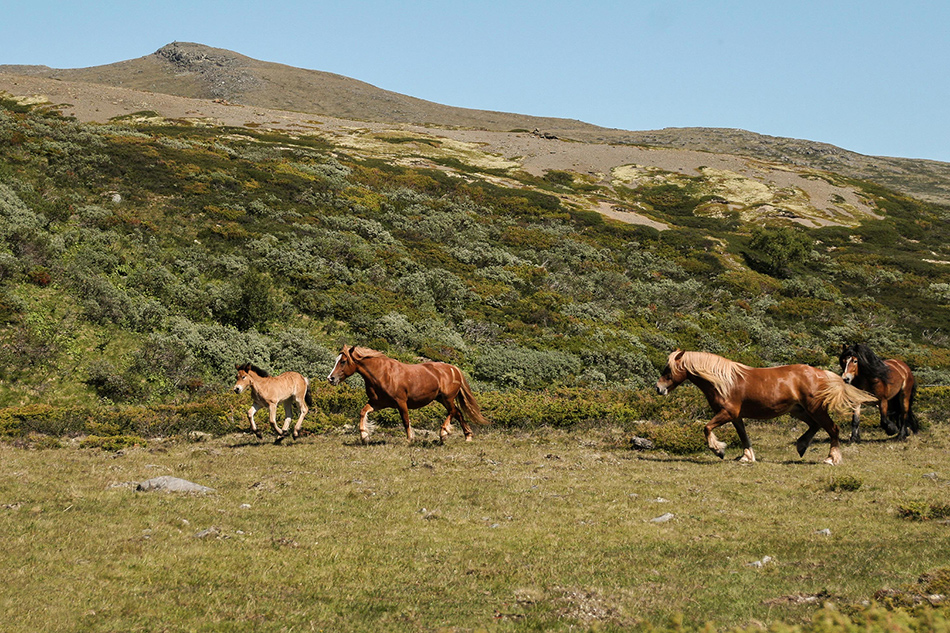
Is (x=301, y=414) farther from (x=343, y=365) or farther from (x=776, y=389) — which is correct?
(x=776, y=389)

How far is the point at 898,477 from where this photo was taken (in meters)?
13.1

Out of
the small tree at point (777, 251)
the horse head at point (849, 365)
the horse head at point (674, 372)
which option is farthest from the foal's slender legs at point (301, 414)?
the small tree at point (777, 251)

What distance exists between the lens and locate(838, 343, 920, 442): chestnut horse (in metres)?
17.3

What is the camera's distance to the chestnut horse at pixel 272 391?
1655 cm

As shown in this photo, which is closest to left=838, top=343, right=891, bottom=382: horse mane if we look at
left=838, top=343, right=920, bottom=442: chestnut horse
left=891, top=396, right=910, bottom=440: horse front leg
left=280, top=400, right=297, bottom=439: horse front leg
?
left=838, top=343, right=920, bottom=442: chestnut horse

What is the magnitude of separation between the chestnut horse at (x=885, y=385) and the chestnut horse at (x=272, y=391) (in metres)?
14.3

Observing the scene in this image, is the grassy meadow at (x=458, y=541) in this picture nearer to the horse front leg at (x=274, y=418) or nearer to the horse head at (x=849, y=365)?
the horse front leg at (x=274, y=418)

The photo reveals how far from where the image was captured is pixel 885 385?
17.6 meters

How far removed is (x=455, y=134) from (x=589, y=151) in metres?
23.7

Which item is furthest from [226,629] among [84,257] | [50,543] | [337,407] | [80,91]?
[80,91]

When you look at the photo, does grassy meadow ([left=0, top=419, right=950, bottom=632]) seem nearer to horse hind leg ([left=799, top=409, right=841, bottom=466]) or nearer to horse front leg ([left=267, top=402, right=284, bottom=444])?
horse hind leg ([left=799, top=409, right=841, bottom=466])

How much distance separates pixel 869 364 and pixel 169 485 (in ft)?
55.8

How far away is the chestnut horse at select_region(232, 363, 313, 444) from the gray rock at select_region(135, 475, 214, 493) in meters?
4.67

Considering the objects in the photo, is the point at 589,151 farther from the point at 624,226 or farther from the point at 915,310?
the point at 915,310
